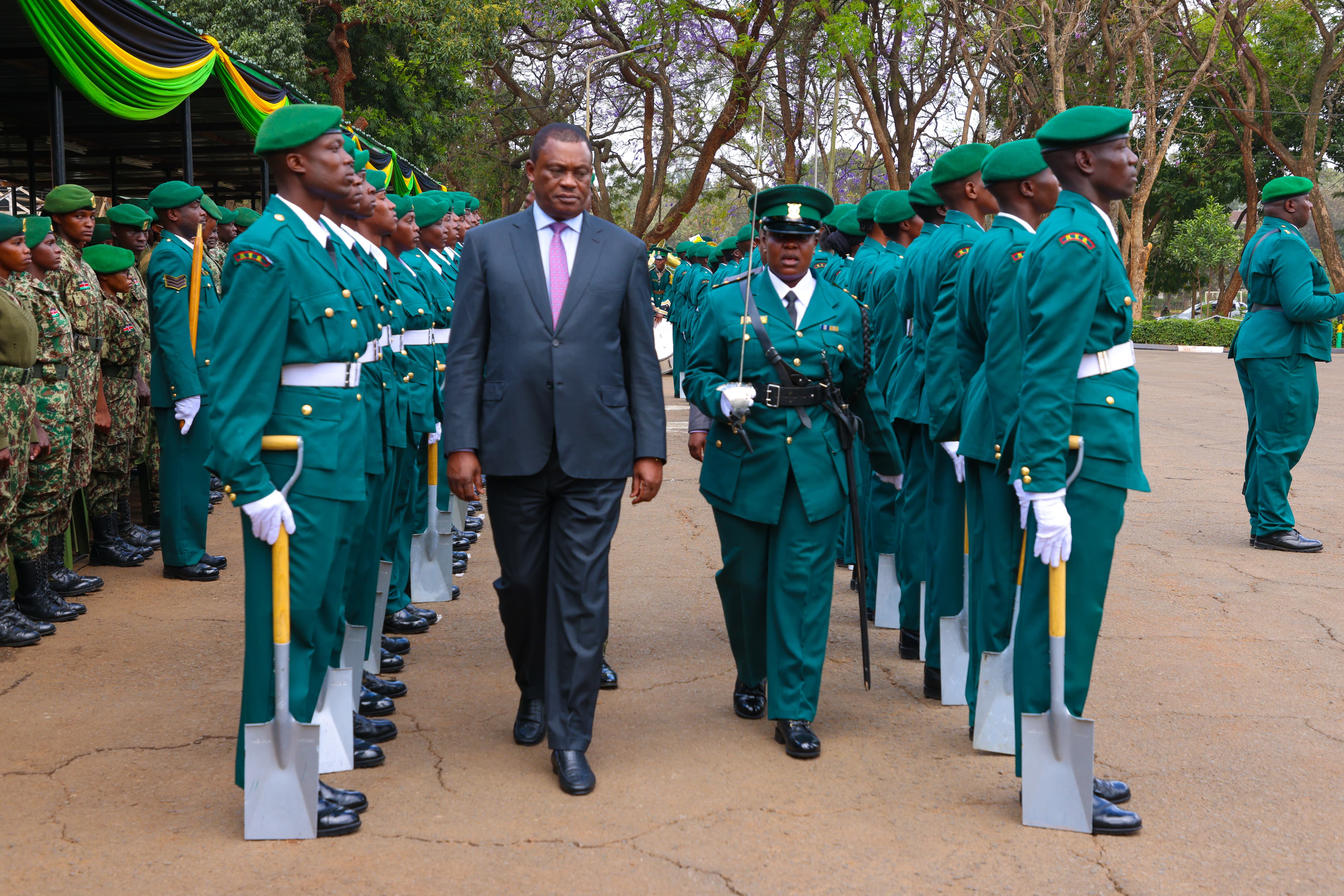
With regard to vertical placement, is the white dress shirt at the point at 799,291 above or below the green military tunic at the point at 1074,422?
above

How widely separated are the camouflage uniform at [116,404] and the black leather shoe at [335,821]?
430 cm

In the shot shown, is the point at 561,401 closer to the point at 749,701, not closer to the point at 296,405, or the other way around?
the point at 296,405

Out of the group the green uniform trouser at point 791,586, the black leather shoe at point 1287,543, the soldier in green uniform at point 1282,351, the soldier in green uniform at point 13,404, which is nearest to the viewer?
the green uniform trouser at point 791,586

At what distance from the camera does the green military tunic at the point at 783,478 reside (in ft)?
14.4

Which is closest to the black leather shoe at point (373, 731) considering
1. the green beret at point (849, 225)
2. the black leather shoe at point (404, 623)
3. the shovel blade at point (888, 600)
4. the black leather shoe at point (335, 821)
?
the black leather shoe at point (335, 821)

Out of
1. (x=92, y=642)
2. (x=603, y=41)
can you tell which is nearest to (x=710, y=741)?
(x=92, y=642)

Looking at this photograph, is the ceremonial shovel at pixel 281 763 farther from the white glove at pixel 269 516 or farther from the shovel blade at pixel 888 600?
the shovel blade at pixel 888 600

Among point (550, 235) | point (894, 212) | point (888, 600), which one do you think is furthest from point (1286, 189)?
point (550, 235)

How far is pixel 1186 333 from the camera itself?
33.2 meters

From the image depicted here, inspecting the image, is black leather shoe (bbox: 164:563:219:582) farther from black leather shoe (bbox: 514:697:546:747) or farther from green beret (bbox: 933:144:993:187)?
green beret (bbox: 933:144:993:187)

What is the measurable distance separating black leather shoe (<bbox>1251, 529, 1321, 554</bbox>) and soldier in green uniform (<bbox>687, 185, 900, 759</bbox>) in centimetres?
447

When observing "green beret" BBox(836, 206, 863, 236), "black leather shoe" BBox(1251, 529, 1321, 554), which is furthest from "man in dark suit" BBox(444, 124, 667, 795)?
"black leather shoe" BBox(1251, 529, 1321, 554)

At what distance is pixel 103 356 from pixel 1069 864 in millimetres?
5993

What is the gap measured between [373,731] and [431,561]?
7.18 feet
